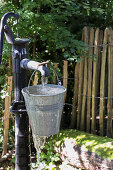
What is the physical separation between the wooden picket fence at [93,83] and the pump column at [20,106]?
1411mm

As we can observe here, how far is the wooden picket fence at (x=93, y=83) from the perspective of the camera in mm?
3324

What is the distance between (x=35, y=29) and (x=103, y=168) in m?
2.01

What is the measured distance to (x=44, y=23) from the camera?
9.93 ft

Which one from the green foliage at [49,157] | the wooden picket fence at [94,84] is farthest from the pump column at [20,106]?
the wooden picket fence at [94,84]

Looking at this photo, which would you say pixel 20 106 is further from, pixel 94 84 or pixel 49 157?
pixel 94 84

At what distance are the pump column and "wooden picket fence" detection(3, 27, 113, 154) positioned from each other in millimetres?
1411

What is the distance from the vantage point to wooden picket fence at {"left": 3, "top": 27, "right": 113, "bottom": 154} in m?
3.32

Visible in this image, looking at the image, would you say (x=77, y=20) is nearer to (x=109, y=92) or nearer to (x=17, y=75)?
(x=109, y=92)

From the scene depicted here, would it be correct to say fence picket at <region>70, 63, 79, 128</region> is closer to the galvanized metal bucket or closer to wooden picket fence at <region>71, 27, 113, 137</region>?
wooden picket fence at <region>71, 27, 113, 137</region>

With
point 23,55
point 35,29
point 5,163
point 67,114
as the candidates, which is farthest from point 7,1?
point 5,163

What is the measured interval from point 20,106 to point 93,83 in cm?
186

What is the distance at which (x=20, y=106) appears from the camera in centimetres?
176

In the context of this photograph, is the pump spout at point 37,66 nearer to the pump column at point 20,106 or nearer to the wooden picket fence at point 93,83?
the pump column at point 20,106

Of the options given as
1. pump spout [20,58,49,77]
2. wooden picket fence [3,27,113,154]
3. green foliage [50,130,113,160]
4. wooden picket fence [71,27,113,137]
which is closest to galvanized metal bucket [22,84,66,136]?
pump spout [20,58,49,77]
